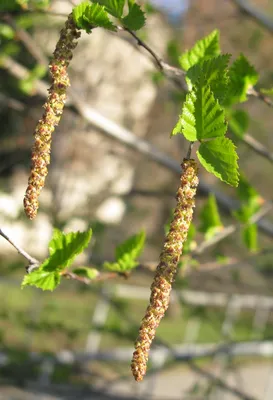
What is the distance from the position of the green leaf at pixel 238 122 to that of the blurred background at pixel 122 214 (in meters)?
0.02

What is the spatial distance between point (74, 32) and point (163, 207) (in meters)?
11.1

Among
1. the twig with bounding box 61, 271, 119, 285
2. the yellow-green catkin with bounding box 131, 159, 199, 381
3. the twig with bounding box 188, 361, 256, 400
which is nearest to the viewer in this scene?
the yellow-green catkin with bounding box 131, 159, 199, 381

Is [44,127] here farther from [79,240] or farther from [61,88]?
[79,240]

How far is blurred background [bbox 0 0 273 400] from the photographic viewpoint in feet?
8.74

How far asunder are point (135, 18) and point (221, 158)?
0.33 meters

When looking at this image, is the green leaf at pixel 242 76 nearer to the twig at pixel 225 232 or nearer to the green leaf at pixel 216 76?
the green leaf at pixel 216 76

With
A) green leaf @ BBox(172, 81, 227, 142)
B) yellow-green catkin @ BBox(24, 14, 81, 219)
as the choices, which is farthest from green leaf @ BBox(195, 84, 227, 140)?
yellow-green catkin @ BBox(24, 14, 81, 219)

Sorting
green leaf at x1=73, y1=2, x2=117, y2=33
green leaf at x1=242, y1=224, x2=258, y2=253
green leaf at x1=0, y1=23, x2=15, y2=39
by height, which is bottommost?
green leaf at x1=73, y1=2, x2=117, y2=33

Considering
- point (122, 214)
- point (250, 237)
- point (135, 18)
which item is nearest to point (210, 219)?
point (250, 237)

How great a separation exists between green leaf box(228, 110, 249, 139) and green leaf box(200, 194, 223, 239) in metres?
0.23

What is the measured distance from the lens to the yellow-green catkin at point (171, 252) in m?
0.79

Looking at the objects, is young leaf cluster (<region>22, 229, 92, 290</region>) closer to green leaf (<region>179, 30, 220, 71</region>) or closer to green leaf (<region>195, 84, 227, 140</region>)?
green leaf (<region>195, 84, 227, 140</region>)

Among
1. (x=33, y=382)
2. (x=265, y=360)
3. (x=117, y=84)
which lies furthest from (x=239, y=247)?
(x=265, y=360)

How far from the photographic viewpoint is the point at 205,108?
836mm
